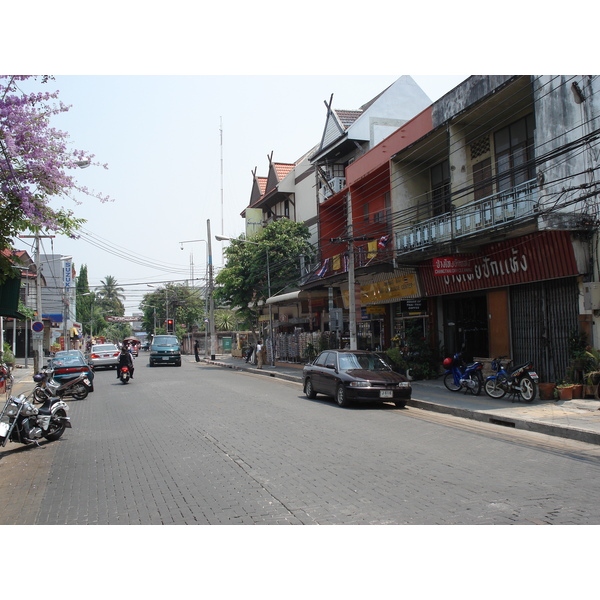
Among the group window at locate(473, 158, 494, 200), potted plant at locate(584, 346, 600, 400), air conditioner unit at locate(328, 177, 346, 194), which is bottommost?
potted plant at locate(584, 346, 600, 400)

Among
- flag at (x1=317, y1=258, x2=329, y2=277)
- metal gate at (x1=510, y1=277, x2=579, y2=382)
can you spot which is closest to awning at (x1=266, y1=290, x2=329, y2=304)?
flag at (x1=317, y1=258, x2=329, y2=277)

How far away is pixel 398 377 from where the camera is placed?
15.0 metres

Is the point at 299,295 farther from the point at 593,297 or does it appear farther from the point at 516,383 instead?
the point at 593,297

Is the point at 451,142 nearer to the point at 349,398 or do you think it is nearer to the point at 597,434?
the point at 349,398

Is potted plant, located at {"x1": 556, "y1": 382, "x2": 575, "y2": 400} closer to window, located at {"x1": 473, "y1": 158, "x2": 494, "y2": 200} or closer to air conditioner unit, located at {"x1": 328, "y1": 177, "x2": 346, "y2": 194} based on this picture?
window, located at {"x1": 473, "y1": 158, "x2": 494, "y2": 200}

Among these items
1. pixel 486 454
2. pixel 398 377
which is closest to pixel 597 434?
pixel 486 454

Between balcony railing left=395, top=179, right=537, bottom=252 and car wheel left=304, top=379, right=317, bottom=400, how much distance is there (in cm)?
598

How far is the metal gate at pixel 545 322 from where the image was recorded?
14883 millimetres

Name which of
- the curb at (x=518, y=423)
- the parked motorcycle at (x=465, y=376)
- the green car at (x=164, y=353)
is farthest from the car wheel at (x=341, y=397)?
the green car at (x=164, y=353)

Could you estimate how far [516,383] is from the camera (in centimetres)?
1434

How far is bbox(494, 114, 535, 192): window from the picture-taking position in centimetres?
1667

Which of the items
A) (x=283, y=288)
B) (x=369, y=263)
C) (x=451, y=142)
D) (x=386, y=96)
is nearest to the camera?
(x=451, y=142)

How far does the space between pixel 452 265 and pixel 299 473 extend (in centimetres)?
1207

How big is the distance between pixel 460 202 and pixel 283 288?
17004 mm
